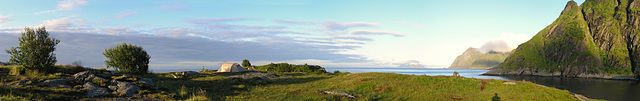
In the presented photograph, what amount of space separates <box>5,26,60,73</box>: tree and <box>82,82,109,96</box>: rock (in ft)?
46.4

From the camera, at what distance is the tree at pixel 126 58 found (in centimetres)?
3466

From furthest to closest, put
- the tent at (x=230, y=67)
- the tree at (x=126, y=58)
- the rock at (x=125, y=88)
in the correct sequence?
1. the tent at (x=230, y=67)
2. the tree at (x=126, y=58)
3. the rock at (x=125, y=88)

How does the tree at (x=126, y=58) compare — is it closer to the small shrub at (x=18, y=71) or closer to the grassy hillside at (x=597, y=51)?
the small shrub at (x=18, y=71)

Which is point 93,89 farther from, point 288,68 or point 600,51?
point 600,51

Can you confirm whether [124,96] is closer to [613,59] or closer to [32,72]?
[32,72]

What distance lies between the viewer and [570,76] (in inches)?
6909

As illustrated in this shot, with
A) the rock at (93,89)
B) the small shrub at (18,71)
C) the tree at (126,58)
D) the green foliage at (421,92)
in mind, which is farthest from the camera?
the tree at (126,58)

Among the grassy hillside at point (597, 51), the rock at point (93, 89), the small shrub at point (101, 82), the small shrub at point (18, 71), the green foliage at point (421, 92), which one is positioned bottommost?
the green foliage at point (421, 92)

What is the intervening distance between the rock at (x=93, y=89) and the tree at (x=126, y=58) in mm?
19161

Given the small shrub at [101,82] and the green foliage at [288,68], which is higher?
the green foliage at [288,68]

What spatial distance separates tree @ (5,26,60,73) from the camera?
25.8m

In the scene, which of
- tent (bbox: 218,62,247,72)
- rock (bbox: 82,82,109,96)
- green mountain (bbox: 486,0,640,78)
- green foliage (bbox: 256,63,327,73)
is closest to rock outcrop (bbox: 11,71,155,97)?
rock (bbox: 82,82,109,96)

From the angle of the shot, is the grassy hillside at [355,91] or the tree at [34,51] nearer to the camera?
the grassy hillside at [355,91]

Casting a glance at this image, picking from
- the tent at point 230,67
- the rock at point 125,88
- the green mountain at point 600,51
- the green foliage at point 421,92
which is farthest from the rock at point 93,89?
the green mountain at point 600,51
